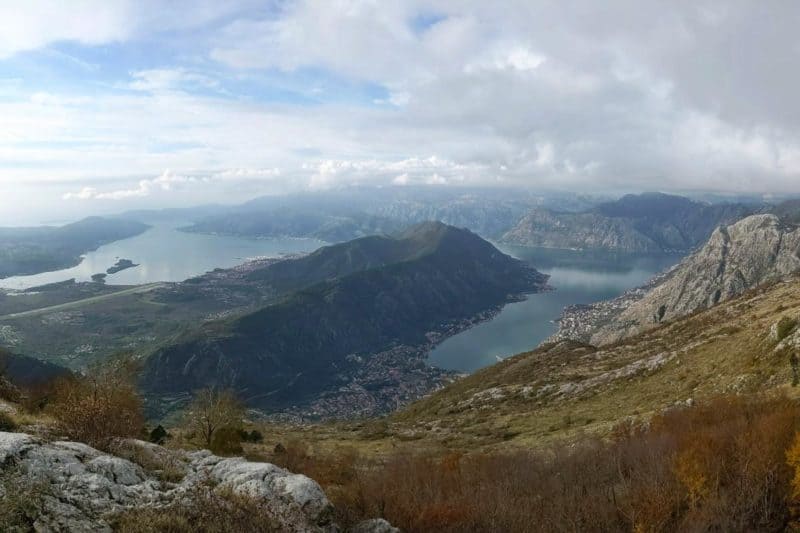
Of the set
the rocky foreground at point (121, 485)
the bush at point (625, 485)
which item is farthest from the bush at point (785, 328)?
the rocky foreground at point (121, 485)

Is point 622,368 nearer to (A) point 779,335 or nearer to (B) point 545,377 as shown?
(B) point 545,377

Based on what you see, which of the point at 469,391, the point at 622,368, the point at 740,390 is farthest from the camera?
the point at 469,391

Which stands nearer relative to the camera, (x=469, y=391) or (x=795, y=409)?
(x=795, y=409)

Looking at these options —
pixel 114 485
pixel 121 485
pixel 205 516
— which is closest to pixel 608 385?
pixel 205 516

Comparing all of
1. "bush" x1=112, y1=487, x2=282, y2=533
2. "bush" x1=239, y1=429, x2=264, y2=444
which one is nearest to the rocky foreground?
"bush" x1=112, y1=487, x2=282, y2=533

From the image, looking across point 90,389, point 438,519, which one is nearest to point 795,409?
point 438,519

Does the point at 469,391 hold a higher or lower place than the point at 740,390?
lower

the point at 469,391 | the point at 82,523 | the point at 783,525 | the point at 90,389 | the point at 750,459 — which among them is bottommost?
the point at 469,391

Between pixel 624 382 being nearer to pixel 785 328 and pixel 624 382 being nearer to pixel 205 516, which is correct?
pixel 785 328
